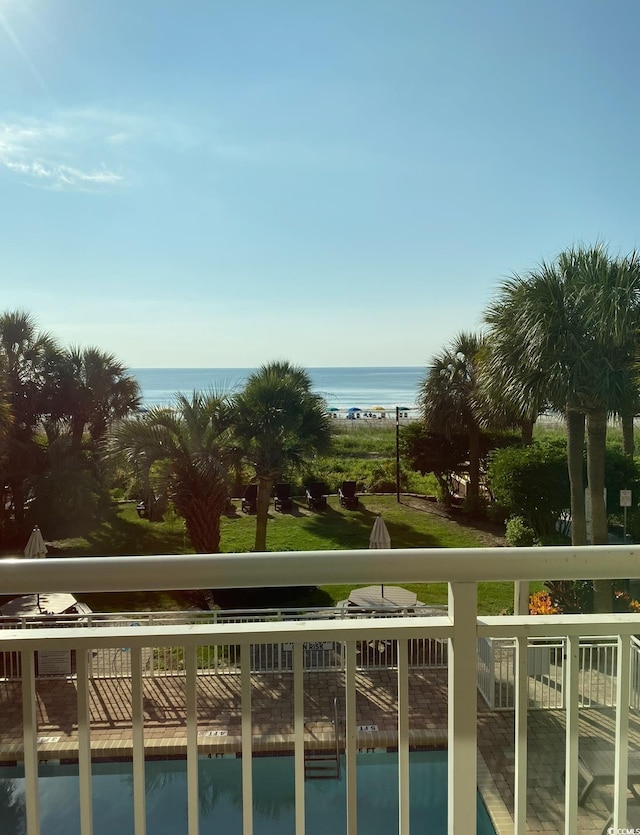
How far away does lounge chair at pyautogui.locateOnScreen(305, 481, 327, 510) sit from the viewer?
869 centimetres

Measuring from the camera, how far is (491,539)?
810 centimetres

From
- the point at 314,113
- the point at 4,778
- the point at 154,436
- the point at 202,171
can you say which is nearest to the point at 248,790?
the point at 4,778

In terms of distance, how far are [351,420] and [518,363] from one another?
9.51 feet

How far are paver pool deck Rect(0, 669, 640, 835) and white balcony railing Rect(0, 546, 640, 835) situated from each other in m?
0.10

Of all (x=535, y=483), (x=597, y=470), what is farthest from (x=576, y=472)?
(x=535, y=483)

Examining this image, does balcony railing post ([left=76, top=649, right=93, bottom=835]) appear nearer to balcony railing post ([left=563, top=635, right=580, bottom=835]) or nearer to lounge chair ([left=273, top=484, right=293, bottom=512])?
balcony railing post ([left=563, top=635, right=580, bottom=835])

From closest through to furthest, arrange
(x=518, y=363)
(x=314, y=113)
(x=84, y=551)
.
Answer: (x=518, y=363), (x=84, y=551), (x=314, y=113)

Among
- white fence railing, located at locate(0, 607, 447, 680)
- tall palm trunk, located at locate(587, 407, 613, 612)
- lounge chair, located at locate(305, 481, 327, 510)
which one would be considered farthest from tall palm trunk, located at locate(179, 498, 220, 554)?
tall palm trunk, located at locate(587, 407, 613, 612)

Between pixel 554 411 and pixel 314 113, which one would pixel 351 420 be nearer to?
pixel 554 411

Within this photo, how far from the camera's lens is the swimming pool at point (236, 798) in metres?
1.13

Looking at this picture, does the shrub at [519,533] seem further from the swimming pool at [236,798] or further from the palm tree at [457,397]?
the swimming pool at [236,798]

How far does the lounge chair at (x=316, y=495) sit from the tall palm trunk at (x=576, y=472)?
3528mm

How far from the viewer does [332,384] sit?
20.3 m

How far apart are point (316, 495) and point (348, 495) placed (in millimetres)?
612
